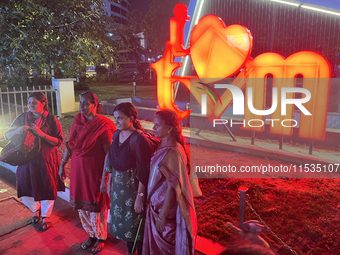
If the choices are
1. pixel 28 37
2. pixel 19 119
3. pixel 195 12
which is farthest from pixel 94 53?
pixel 19 119

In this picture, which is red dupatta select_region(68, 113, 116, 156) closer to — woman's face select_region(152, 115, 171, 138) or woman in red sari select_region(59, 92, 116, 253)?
woman in red sari select_region(59, 92, 116, 253)

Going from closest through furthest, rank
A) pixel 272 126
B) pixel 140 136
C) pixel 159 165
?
1. pixel 159 165
2. pixel 140 136
3. pixel 272 126

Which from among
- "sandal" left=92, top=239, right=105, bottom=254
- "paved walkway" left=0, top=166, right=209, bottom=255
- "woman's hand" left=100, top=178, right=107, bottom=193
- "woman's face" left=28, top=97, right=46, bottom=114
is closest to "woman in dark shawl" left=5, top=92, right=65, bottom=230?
"woman's face" left=28, top=97, right=46, bottom=114

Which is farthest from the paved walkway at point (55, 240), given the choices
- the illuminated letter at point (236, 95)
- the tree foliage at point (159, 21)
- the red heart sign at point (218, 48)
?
the tree foliage at point (159, 21)

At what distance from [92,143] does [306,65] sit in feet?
9.99

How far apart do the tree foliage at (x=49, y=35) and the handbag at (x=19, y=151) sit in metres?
5.32

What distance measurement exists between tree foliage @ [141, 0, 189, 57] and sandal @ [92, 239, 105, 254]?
2448 centimetres

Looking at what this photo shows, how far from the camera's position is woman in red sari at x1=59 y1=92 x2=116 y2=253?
10.1 feet

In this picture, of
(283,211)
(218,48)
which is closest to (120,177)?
(283,211)

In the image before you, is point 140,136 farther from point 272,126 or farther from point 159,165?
point 272,126

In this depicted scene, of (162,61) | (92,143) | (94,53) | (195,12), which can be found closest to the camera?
(92,143)

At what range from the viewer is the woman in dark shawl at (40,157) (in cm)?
352

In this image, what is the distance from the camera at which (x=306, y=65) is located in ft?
12.3

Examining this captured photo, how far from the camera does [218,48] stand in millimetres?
4293
